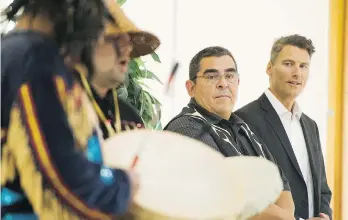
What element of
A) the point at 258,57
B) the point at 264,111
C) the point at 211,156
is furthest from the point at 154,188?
the point at 258,57

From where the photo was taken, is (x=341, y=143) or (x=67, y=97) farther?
(x=341, y=143)

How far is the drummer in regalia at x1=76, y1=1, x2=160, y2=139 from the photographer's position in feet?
3.27

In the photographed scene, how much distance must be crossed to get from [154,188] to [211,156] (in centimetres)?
17

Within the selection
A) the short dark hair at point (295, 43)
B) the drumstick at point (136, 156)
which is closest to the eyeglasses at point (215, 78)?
the short dark hair at point (295, 43)

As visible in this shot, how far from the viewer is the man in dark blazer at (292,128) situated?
204 cm

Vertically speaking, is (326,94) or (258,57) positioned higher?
(258,57)

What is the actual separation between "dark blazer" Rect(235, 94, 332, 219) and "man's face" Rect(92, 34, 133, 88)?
1.02m

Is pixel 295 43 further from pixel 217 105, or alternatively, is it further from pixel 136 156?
pixel 136 156

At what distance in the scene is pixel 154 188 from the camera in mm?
961

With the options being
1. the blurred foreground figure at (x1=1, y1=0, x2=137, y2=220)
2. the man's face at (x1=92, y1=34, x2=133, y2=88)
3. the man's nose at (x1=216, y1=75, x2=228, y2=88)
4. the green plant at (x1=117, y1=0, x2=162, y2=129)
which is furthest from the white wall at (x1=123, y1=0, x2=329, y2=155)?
the blurred foreground figure at (x1=1, y1=0, x2=137, y2=220)

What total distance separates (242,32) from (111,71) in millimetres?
2050

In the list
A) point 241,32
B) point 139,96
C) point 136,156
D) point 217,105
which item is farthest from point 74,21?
point 241,32

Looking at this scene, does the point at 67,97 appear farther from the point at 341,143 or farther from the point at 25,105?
the point at 341,143

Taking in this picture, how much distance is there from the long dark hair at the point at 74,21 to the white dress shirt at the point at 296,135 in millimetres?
1435
